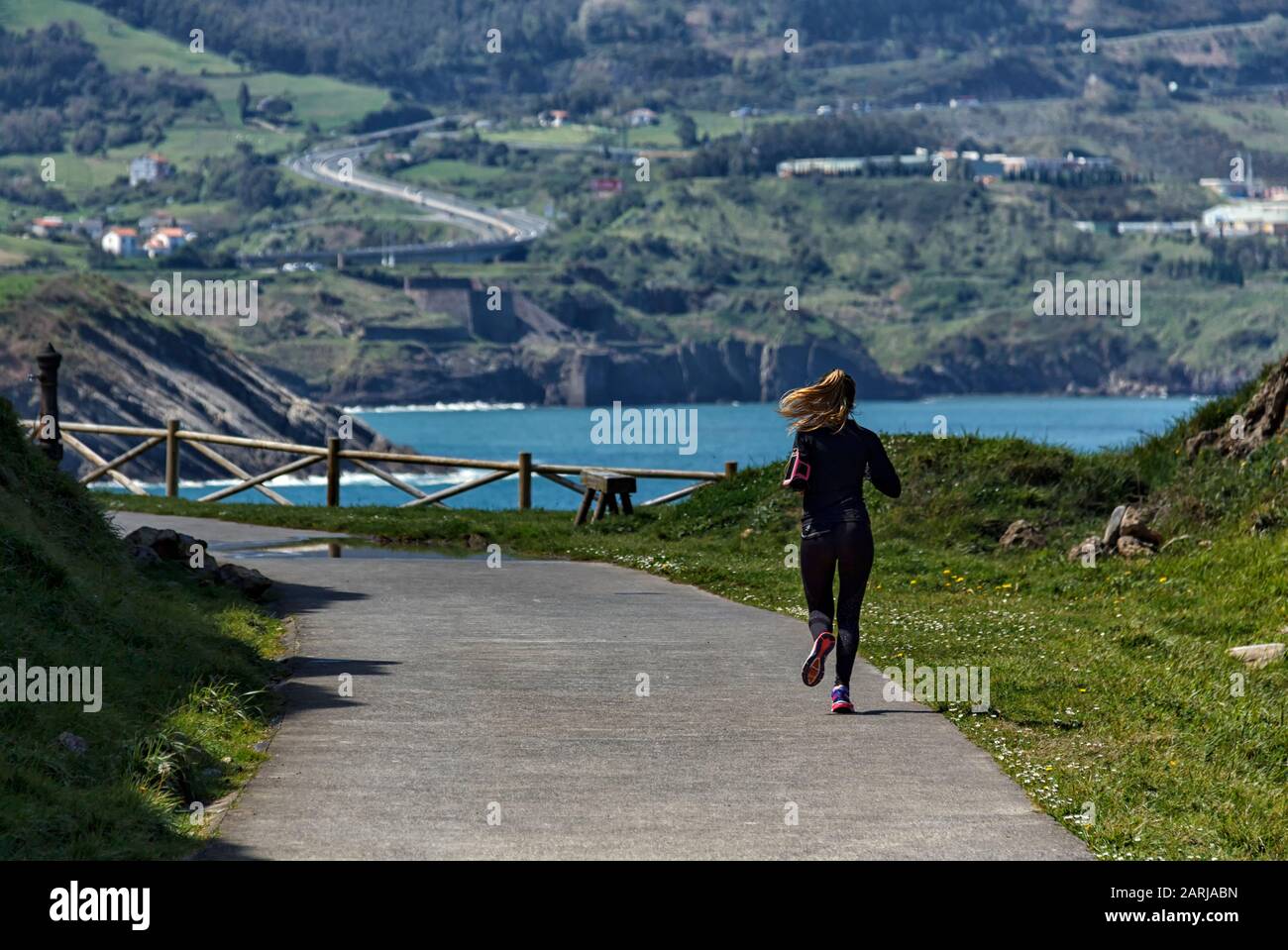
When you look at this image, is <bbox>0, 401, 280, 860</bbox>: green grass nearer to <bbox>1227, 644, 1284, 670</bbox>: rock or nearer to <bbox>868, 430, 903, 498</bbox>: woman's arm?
<bbox>868, 430, 903, 498</bbox>: woman's arm

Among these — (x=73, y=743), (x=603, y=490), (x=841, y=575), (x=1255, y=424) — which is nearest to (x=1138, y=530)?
(x=1255, y=424)

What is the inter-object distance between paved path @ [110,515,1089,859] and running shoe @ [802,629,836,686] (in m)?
0.26

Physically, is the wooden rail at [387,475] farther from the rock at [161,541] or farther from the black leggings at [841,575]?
the black leggings at [841,575]

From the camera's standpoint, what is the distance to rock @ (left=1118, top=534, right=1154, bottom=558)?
20.9 m

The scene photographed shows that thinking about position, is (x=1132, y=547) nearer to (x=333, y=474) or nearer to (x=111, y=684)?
(x=111, y=684)

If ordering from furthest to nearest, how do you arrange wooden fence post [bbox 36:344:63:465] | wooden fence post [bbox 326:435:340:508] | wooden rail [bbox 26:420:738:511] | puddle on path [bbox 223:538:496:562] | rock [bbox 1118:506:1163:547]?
wooden fence post [bbox 326:435:340:508] < wooden rail [bbox 26:420:738:511] < puddle on path [bbox 223:538:496:562] < wooden fence post [bbox 36:344:63:465] < rock [bbox 1118:506:1163:547]

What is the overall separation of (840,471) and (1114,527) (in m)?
9.51

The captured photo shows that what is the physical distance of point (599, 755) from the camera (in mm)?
11562

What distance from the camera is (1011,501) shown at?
80.6ft

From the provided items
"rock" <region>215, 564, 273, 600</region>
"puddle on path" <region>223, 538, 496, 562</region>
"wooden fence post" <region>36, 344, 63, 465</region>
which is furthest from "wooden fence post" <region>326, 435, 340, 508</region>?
"rock" <region>215, 564, 273, 600</region>

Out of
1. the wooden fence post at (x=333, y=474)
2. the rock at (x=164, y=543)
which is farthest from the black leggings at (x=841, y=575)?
the wooden fence post at (x=333, y=474)

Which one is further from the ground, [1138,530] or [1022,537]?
[1138,530]
